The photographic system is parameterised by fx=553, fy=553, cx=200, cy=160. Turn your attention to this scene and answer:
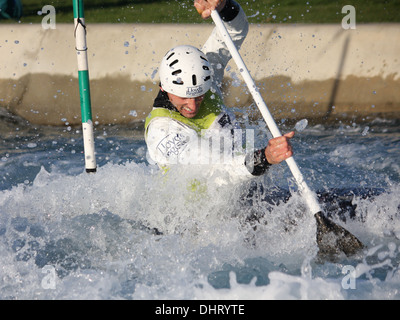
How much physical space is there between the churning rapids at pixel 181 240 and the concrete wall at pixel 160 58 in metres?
3.09

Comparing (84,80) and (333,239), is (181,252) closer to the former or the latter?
(333,239)

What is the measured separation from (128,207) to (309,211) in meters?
1.94

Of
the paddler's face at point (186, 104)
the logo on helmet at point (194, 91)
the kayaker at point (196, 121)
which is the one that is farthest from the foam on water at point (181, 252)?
the logo on helmet at point (194, 91)

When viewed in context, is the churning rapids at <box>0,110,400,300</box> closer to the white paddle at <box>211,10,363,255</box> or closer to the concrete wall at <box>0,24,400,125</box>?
the white paddle at <box>211,10,363,255</box>

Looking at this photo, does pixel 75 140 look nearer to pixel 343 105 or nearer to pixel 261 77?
pixel 261 77

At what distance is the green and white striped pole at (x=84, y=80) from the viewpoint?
543 cm

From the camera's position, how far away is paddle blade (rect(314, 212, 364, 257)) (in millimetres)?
4523

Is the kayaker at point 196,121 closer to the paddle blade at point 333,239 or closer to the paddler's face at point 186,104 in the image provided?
the paddler's face at point 186,104

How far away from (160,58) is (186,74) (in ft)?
15.4

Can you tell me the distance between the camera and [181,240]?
191 inches

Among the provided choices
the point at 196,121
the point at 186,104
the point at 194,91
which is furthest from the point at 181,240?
the point at 194,91
